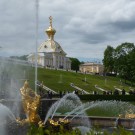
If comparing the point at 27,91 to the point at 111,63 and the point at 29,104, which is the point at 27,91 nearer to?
the point at 29,104

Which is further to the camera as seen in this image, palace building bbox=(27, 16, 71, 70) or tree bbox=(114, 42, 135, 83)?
palace building bbox=(27, 16, 71, 70)

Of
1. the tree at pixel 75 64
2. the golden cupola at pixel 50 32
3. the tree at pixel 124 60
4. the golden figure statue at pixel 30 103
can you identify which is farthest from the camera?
the tree at pixel 75 64

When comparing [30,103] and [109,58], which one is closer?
[30,103]

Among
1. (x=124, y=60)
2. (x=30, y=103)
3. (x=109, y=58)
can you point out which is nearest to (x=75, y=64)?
(x=109, y=58)

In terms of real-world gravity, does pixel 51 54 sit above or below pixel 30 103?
above

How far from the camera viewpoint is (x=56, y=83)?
175ft

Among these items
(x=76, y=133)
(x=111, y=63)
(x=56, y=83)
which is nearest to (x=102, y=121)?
(x=76, y=133)

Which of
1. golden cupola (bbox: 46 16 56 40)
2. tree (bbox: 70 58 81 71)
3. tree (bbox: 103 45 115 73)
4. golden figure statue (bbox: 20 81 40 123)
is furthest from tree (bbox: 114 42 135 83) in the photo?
golden figure statue (bbox: 20 81 40 123)

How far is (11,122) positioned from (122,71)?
57834mm

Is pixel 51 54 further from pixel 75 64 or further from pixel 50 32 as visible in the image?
pixel 75 64

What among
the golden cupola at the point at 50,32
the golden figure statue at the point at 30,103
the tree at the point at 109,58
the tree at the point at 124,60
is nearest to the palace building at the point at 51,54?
the golden cupola at the point at 50,32

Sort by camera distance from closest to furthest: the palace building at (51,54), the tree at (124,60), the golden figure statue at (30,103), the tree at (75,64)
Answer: the golden figure statue at (30,103) → the tree at (124,60) → the palace building at (51,54) → the tree at (75,64)

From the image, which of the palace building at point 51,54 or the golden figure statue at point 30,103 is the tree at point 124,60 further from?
the golden figure statue at point 30,103

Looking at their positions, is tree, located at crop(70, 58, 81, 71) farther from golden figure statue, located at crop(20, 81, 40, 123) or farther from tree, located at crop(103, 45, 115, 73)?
golden figure statue, located at crop(20, 81, 40, 123)
